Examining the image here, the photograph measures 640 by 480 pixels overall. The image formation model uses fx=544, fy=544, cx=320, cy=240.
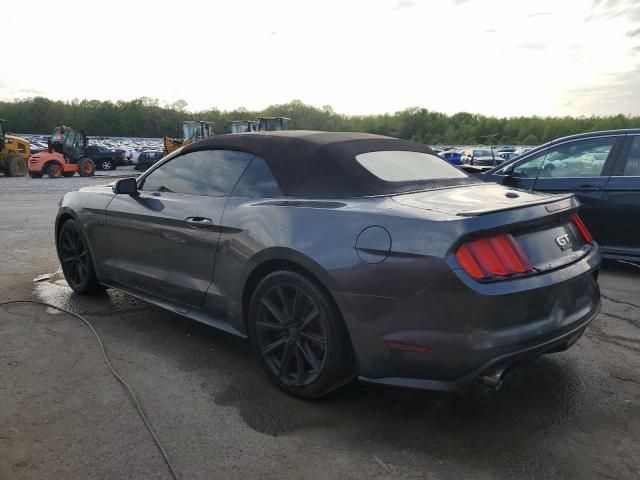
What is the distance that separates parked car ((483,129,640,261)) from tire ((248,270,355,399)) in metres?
4.04

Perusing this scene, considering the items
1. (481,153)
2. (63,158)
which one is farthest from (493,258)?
(481,153)

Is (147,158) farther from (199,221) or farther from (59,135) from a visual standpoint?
(199,221)

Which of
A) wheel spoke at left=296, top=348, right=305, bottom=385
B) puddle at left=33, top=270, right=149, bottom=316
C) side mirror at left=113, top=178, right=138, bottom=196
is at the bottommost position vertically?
puddle at left=33, top=270, right=149, bottom=316

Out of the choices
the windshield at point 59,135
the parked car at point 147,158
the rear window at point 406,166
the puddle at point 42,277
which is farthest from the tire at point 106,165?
the rear window at point 406,166

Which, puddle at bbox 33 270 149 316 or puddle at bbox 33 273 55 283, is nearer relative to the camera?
puddle at bbox 33 270 149 316

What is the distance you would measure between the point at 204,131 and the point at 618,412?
32.2m

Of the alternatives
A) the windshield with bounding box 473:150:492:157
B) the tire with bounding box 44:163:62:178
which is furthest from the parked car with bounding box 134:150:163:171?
the windshield with bounding box 473:150:492:157

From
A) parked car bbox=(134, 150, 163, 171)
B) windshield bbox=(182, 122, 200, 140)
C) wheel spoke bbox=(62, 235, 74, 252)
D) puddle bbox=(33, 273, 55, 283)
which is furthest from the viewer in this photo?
windshield bbox=(182, 122, 200, 140)

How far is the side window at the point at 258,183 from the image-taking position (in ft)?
10.9

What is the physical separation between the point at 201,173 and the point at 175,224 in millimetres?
406

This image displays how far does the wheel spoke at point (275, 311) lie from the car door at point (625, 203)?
4282mm

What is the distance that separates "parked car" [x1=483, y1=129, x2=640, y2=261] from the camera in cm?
569

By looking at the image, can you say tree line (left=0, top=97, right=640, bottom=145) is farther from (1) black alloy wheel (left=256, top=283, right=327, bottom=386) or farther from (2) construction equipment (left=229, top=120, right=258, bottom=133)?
(1) black alloy wheel (left=256, top=283, right=327, bottom=386)

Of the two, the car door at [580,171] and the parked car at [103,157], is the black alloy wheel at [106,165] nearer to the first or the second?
the parked car at [103,157]
